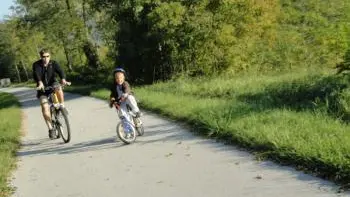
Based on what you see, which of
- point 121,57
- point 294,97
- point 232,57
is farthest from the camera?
point 121,57

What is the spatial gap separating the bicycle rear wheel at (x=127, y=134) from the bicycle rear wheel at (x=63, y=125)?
1673mm

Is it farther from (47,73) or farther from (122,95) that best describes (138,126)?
(47,73)

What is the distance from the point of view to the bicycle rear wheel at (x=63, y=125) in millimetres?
11891

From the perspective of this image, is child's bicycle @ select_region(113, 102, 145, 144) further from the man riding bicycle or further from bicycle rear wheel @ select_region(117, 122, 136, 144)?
the man riding bicycle

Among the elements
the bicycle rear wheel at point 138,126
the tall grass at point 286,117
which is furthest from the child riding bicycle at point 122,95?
the tall grass at point 286,117

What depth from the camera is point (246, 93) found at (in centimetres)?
1541

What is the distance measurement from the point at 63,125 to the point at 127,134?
210 centimetres

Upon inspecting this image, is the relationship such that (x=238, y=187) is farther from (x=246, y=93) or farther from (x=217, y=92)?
(x=217, y=92)

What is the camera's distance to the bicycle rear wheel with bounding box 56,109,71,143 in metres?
11.9

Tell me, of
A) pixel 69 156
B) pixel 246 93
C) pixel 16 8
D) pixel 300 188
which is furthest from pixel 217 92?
pixel 16 8

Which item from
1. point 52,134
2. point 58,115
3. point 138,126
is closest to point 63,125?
point 58,115

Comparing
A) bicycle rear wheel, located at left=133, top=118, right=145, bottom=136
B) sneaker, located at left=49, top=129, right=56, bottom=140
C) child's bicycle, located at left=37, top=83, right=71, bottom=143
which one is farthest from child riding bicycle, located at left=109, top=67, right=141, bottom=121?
sneaker, located at left=49, top=129, right=56, bottom=140

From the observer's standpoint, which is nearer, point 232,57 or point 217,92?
point 217,92

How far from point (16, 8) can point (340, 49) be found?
46735mm
